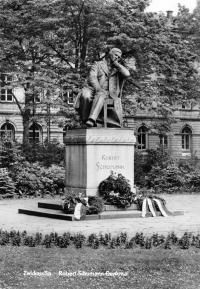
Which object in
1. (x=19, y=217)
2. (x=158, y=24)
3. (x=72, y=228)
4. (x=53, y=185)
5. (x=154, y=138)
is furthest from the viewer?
(x=154, y=138)

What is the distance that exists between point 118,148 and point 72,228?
149 inches

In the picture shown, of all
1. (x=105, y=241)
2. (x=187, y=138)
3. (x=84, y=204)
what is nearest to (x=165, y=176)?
(x=84, y=204)

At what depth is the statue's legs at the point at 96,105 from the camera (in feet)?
53.5

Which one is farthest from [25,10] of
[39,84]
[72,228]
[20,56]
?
[72,228]

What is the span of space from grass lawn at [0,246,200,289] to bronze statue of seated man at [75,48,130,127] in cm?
628

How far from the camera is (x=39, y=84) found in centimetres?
2925

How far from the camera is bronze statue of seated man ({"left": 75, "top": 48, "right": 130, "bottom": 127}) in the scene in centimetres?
1644

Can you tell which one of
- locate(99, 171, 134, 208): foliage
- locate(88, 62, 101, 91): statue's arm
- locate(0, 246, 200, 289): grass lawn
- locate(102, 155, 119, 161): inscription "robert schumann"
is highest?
locate(88, 62, 101, 91): statue's arm

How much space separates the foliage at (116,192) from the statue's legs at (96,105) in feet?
5.09

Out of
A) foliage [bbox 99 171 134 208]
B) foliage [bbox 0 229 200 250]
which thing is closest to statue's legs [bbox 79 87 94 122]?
foliage [bbox 99 171 134 208]

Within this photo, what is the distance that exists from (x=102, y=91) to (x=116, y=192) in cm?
266

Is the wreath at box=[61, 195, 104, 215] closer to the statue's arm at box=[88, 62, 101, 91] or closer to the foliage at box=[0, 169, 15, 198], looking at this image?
the statue's arm at box=[88, 62, 101, 91]

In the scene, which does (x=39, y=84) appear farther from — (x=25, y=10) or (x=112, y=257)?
(x=112, y=257)

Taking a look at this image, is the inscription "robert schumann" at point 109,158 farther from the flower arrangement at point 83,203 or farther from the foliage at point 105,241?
the foliage at point 105,241
